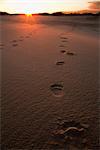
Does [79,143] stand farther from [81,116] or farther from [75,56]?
[75,56]

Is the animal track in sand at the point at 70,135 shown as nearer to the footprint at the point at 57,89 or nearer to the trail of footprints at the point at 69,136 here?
the trail of footprints at the point at 69,136

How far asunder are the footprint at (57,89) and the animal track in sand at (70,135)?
1.03 feet

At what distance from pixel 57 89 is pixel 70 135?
0.51 m

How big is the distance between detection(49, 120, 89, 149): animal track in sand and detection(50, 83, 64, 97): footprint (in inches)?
12.4

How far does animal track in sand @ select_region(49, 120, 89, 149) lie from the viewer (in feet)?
3.12

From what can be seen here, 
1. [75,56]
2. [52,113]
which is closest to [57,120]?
[52,113]

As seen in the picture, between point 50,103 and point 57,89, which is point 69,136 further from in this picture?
point 57,89

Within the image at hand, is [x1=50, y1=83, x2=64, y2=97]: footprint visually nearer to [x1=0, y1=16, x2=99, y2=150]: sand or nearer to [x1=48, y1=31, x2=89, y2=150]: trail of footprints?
[x1=0, y1=16, x2=99, y2=150]: sand

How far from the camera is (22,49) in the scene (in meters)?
2.61

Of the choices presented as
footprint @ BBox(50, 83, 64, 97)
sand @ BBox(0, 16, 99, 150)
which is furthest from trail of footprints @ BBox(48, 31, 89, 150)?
footprint @ BBox(50, 83, 64, 97)

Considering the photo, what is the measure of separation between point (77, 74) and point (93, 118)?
2.19ft

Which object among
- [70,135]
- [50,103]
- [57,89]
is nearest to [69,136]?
[70,135]

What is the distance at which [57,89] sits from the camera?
1.49 meters

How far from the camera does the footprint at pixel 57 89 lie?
4.58 ft
